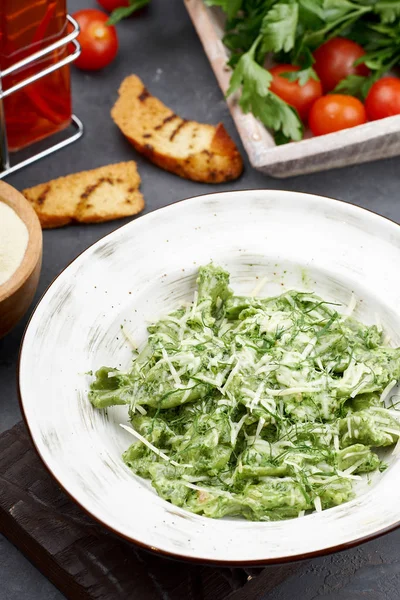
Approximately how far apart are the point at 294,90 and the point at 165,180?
81 centimetres

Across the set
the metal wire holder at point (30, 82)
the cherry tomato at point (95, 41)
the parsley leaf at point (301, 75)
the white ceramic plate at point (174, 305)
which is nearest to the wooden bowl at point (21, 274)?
the white ceramic plate at point (174, 305)

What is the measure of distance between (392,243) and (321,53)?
177cm

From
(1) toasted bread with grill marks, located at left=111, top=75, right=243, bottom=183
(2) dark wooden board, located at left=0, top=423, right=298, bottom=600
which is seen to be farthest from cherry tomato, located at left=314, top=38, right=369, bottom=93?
(2) dark wooden board, located at left=0, top=423, right=298, bottom=600

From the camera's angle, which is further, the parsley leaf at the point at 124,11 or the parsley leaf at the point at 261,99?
the parsley leaf at the point at 124,11

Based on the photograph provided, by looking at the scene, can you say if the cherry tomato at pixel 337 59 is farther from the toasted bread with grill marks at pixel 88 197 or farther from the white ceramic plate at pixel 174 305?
the white ceramic plate at pixel 174 305

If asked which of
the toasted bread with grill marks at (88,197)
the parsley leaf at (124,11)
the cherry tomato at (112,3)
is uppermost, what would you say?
the parsley leaf at (124,11)

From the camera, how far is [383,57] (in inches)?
176

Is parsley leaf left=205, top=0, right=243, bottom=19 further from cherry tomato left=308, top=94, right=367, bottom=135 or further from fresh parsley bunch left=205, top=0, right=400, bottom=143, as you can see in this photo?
cherry tomato left=308, top=94, right=367, bottom=135

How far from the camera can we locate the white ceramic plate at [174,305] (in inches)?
95.0

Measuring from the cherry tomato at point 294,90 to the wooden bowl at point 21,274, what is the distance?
5.38ft

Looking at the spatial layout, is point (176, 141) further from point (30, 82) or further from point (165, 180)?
point (30, 82)

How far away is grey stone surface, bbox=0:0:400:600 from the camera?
2.96 metres

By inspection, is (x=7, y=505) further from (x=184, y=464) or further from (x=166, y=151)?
(x=166, y=151)

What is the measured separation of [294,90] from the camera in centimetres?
438
